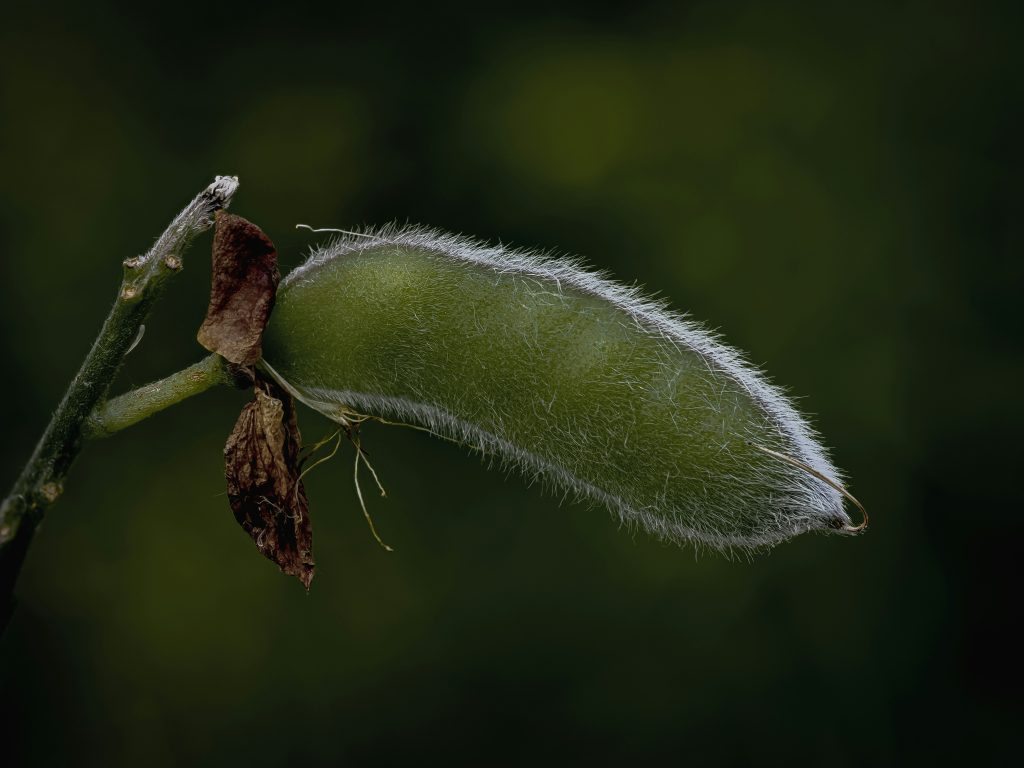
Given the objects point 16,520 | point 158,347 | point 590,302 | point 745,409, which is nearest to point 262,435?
point 16,520

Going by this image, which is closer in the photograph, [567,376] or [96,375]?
[96,375]

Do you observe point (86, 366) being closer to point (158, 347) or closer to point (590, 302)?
point (590, 302)

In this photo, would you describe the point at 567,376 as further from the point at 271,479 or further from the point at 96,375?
the point at 96,375

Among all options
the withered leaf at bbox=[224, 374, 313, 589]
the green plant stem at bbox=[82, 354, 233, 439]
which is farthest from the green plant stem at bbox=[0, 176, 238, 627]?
the withered leaf at bbox=[224, 374, 313, 589]

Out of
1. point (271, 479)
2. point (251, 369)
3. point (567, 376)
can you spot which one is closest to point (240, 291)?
point (251, 369)

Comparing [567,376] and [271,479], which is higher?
[567,376]

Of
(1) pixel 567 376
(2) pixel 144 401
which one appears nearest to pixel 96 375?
(2) pixel 144 401

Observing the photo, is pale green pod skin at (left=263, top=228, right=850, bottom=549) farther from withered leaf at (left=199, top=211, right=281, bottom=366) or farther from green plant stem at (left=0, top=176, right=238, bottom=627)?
green plant stem at (left=0, top=176, right=238, bottom=627)
